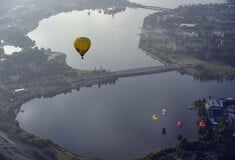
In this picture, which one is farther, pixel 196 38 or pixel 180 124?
pixel 196 38

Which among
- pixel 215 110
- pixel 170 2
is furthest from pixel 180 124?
pixel 170 2

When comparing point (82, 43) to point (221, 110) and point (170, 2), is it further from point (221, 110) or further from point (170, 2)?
point (170, 2)

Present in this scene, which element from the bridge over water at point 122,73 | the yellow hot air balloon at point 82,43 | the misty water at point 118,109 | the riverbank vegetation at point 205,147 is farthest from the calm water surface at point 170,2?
the yellow hot air balloon at point 82,43

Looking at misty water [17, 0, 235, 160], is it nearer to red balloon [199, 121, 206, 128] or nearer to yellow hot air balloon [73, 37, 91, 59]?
red balloon [199, 121, 206, 128]

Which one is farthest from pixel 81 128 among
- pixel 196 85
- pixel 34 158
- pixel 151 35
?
pixel 151 35

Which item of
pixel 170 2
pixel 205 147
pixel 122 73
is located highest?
pixel 170 2
